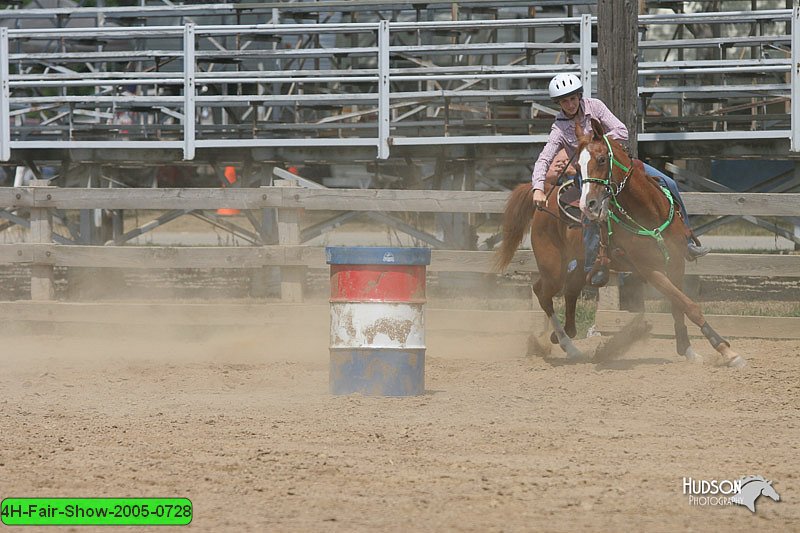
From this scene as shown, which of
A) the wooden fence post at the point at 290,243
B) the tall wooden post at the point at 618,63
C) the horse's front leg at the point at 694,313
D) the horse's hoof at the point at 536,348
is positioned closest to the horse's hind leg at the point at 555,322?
the horse's hoof at the point at 536,348

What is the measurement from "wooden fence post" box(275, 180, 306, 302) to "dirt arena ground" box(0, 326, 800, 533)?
2.01 m

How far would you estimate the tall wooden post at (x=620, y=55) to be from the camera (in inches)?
446

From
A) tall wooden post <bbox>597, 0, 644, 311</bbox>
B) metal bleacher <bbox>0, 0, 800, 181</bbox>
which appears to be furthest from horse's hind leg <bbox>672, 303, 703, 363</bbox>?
metal bleacher <bbox>0, 0, 800, 181</bbox>

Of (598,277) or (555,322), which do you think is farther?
(555,322)

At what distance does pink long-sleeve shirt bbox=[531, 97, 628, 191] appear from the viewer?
30.9 feet

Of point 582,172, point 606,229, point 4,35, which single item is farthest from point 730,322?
point 4,35

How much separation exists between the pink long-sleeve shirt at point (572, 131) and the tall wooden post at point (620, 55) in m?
1.94

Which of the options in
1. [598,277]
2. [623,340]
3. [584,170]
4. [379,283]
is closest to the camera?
[379,283]

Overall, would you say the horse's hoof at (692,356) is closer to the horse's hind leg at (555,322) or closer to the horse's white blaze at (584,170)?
the horse's hind leg at (555,322)

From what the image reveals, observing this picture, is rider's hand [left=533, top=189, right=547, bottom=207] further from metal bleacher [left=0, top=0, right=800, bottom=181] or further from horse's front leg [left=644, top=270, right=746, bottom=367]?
metal bleacher [left=0, top=0, right=800, bottom=181]

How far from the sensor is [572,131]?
9492 millimetres

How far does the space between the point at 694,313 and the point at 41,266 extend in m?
6.76

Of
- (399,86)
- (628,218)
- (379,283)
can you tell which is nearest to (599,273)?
(628,218)

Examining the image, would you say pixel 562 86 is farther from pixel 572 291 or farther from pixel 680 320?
pixel 680 320
